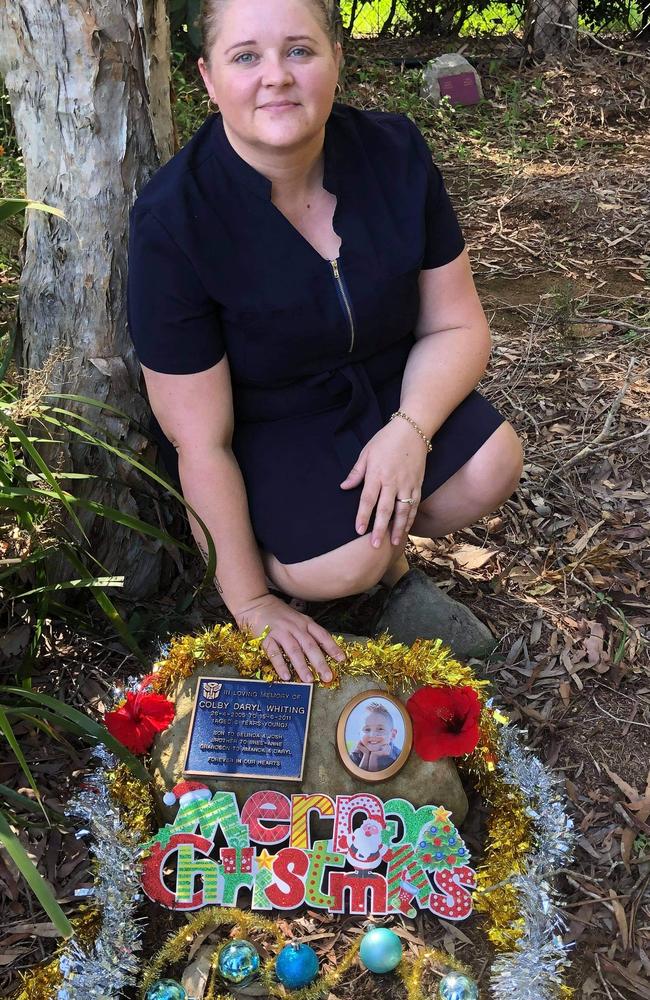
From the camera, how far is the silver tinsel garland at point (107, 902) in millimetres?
1458

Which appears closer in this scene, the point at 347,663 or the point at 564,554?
the point at 347,663

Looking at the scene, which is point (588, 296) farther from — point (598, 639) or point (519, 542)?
point (598, 639)

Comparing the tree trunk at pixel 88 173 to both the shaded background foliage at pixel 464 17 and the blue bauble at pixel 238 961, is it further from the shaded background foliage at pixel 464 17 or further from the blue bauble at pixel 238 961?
the shaded background foliage at pixel 464 17

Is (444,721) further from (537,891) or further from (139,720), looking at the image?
(139,720)

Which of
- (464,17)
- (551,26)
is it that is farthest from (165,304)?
(464,17)

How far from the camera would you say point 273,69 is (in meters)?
1.54

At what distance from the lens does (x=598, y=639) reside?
85.6 inches

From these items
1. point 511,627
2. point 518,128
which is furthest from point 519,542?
point 518,128

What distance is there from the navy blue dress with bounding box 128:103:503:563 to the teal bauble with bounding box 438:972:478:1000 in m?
0.85

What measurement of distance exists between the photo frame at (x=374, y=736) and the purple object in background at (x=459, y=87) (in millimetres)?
3824

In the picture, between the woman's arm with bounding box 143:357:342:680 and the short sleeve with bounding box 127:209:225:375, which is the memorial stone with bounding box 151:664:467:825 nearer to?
the woman's arm with bounding box 143:357:342:680

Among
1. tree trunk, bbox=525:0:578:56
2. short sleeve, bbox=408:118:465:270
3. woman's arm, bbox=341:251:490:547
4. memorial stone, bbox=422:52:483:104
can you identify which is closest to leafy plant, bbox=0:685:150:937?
woman's arm, bbox=341:251:490:547

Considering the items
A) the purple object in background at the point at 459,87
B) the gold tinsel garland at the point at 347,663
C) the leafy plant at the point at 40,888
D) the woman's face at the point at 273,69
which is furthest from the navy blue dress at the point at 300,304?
the purple object in background at the point at 459,87

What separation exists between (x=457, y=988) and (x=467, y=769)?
17.1 inches
